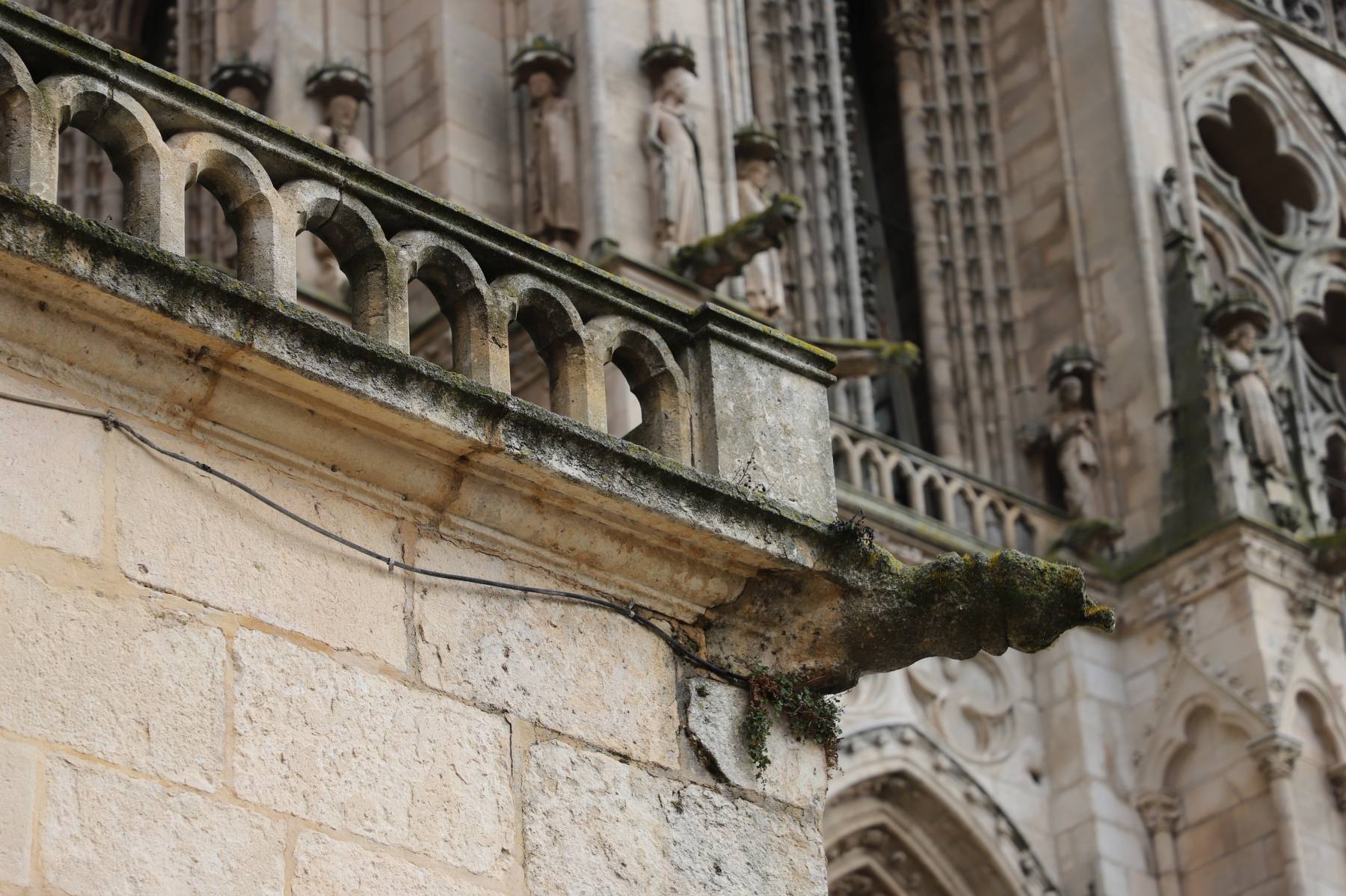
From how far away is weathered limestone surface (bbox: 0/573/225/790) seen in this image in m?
4.94

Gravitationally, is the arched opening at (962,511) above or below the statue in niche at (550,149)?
below

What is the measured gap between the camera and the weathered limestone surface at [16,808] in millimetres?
4766

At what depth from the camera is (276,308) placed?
5375mm

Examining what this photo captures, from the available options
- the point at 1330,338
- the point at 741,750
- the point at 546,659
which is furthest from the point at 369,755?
the point at 1330,338

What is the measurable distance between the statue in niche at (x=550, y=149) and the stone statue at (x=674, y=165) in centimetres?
41

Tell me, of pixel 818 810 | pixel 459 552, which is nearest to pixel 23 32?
pixel 459 552

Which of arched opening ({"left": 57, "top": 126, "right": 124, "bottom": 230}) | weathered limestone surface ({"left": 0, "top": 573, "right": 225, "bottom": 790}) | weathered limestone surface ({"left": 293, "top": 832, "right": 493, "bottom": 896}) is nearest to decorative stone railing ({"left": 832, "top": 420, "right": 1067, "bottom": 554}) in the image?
arched opening ({"left": 57, "top": 126, "right": 124, "bottom": 230})

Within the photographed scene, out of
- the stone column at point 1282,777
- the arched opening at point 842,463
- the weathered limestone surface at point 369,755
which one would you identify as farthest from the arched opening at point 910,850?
the weathered limestone surface at point 369,755

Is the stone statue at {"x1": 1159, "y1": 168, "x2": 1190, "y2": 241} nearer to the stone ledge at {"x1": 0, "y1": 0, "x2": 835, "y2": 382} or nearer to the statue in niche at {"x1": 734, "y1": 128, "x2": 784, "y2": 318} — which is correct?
the statue in niche at {"x1": 734, "y1": 128, "x2": 784, "y2": 318}

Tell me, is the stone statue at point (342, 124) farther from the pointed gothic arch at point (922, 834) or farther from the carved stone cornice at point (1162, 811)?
the carved stone cornice at point (1162, 811)

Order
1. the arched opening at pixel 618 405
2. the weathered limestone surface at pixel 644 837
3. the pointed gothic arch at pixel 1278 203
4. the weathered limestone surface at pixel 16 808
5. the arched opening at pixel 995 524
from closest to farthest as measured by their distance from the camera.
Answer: the weathered limestone surface at pixel 16 808
the weathered limestone surface at pixel 644 837
the arched opening at pixel 618 405
the arched opening at pixel 995 524
the pointed gothic arch at pixel 1278 203

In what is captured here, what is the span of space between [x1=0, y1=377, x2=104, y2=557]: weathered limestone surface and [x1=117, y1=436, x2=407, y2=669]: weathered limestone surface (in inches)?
2.3

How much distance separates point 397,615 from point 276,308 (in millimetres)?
628

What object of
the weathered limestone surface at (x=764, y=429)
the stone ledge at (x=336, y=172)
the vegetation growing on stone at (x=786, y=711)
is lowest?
the vegetation growing on stone at (x=786, y=711)
